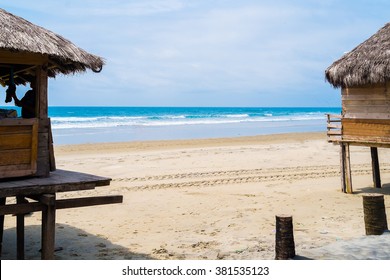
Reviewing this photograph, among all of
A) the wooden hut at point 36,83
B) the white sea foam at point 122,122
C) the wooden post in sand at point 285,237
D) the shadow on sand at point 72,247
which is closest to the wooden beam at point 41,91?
the wooden hut at point 36,83

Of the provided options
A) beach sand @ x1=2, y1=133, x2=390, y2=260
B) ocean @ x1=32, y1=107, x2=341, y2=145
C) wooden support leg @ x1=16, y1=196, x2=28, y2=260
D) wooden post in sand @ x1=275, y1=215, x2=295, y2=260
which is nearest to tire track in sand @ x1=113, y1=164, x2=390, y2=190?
beach sand @ x1=2, y1=133, x2=390, y2=260

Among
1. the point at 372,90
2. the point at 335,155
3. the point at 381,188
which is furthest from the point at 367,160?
the point at 372,90

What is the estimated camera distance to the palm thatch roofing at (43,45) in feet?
22.5

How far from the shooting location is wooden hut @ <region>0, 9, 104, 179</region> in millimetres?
6965

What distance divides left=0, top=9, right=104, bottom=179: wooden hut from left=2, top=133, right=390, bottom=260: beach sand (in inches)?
80.1

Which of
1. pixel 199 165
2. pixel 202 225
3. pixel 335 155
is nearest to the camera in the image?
pixel 202 225

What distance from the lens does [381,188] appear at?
45.6 feet

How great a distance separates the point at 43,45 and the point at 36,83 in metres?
0.64

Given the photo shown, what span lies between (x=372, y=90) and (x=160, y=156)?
36.3 ft

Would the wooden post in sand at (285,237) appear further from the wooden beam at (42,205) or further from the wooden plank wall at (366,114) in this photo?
the wooden plank wall at (366,114)

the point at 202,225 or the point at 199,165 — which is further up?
the point at 199,165

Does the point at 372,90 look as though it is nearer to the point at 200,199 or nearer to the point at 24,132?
the point at 200,199

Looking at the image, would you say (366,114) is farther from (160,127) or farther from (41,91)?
(160,127)

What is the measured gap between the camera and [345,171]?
13.5 m
